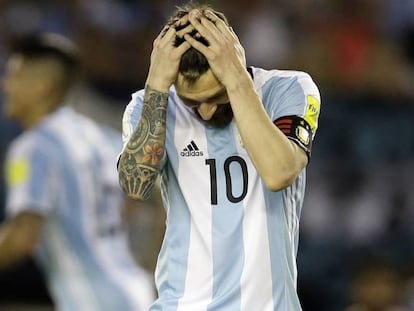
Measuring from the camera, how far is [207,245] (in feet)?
15.4

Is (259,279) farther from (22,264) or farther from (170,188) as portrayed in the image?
(22,264)

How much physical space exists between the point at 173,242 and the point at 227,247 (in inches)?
8.8

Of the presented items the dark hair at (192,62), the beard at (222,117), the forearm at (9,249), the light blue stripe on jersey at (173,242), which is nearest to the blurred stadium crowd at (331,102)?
the forearm at (9,249)

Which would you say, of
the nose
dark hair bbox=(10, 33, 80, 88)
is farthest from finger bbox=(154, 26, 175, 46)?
dark hair bbox=(10, 33, 80, 88)

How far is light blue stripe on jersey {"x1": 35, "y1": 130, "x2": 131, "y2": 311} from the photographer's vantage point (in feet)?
23.7

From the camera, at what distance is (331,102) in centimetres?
1067

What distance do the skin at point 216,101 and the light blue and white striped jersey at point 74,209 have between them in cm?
255

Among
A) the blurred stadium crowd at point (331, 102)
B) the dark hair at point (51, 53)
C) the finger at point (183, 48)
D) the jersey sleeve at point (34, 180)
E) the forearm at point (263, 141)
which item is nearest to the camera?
the forearm at point (263, 141)

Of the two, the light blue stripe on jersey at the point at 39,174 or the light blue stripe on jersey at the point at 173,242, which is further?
the light blue stripe on jersey at the point at 39,174

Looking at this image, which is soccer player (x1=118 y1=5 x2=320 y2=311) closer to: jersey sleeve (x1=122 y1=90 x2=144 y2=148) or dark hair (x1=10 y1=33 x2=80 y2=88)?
jersey sleeve (x1=122 y1=90 x2=144 y2=148)

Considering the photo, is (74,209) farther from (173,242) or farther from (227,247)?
(227,247)

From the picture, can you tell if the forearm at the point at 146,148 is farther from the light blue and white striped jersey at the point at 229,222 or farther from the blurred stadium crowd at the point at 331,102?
the blurred stadium crowd at the point at 331,102

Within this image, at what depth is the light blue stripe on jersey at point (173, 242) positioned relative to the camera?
4.73 meters

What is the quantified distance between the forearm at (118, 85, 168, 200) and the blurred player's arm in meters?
2.46
